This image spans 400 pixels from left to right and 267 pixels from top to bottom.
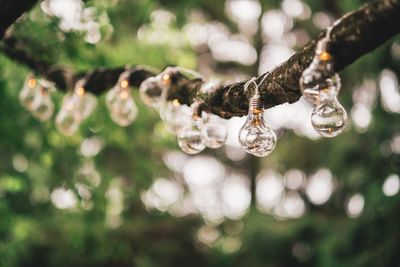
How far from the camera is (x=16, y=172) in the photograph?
445 centimetres

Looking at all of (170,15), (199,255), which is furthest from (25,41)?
(199,255)

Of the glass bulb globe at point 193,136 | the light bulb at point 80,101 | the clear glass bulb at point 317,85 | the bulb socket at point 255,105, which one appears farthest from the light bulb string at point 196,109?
the light bulb at point 80,101

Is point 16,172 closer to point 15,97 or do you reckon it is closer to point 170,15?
point 15,97

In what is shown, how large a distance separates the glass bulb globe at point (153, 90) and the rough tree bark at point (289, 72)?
5 centimetres

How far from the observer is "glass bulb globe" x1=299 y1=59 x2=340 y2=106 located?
1.18 m

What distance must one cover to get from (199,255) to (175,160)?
4.44 m

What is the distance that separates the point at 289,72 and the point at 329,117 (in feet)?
0.73

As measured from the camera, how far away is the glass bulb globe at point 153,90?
2065 mm

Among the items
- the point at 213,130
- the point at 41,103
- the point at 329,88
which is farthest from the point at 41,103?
the point at 329,88

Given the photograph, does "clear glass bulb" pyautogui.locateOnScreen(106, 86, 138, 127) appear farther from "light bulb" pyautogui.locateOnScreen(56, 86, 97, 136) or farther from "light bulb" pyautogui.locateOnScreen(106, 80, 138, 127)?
"light bulb" pyautogui.locateOnScreen(56, 86, 97, 136)

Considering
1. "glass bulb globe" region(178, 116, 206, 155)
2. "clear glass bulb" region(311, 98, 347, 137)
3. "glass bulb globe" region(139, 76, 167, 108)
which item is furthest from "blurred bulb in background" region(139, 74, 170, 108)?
"clear glass bulb" region(311, 98, 347, 137)

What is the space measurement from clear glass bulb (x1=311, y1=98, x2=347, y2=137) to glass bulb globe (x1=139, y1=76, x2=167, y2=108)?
2.64ft

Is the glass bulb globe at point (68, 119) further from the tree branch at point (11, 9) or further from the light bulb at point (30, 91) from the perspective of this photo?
the tree branch at point (11, 9)

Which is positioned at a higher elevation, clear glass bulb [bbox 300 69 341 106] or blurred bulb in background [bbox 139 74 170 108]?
blurred bulb in background [bbox 139 74 170 108]
